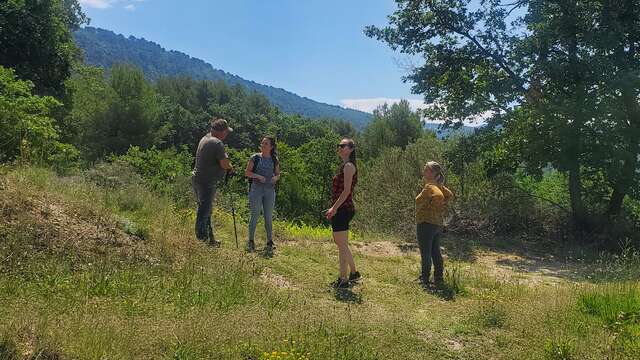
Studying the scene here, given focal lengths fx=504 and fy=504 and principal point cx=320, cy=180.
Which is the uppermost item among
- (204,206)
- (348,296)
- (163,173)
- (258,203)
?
(258,203)

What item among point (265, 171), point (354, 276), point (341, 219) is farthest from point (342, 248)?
point (265, 171)

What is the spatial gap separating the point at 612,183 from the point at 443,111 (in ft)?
15.3

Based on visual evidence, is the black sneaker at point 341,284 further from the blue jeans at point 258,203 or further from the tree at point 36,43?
the tree at point 36,43

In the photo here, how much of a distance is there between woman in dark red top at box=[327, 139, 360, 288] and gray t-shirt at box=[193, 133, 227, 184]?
2.16m

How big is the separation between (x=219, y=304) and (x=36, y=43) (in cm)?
1703

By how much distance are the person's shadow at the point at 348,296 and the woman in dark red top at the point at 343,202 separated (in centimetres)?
15

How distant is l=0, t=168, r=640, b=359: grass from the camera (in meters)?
3.97

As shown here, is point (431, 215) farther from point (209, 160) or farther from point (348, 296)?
point (209, 160)

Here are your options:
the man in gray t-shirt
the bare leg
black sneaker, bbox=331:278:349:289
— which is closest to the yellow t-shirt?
the bare leg

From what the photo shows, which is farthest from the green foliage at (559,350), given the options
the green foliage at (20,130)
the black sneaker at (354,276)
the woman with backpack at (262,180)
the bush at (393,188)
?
the bush at (393,188)

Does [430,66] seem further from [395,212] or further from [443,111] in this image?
[395,212]

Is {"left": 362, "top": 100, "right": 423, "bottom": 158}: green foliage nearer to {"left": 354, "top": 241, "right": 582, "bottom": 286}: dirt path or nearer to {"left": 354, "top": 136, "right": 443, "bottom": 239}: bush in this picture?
{"left": 354, "top": 136, "right": 443, "bottom": 239}: bush

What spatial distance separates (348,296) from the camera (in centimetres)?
614

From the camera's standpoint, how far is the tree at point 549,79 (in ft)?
36.6
